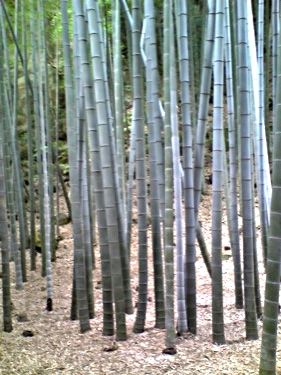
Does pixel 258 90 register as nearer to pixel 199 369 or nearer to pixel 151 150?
pixel 151 150

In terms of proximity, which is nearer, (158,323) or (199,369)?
(199,369)

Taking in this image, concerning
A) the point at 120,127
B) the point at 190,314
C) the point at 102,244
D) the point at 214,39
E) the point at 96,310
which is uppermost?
the point at 214,39

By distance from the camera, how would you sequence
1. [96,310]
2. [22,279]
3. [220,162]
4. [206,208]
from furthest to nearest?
[206,208]
[22,279]
[96,310]
[220,162]

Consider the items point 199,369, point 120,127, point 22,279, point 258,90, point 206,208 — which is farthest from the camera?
point 206,208

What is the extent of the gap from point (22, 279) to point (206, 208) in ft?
8.68

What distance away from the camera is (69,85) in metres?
2.87

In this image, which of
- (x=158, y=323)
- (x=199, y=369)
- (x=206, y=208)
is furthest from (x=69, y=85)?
(x=206, y=208)

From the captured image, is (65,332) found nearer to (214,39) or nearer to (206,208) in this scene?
(214,39)

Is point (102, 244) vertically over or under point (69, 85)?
under

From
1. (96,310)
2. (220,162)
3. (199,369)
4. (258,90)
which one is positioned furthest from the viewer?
(96,310)

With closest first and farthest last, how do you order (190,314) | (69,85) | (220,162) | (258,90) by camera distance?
1. (220,162)
2. (190,314)
3. (69,85)
4. (258,90)

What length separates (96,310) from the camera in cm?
348

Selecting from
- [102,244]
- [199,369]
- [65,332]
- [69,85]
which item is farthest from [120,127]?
[199,369]

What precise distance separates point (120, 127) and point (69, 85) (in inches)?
36.9
